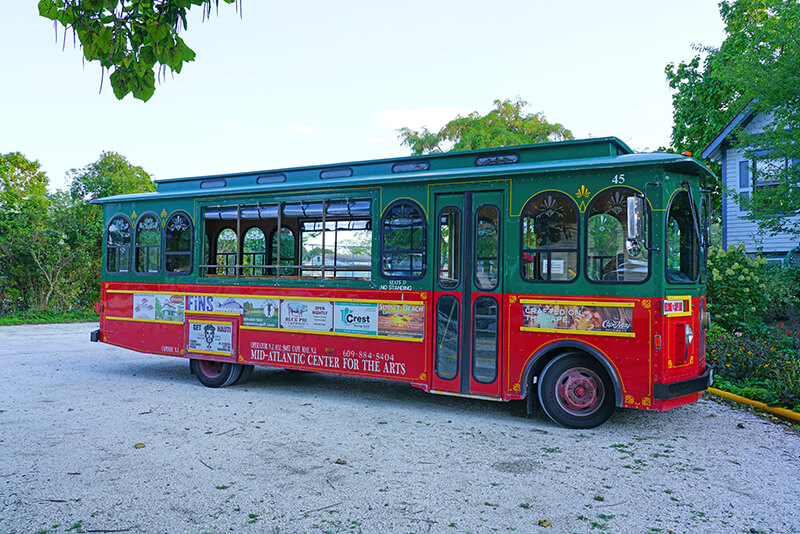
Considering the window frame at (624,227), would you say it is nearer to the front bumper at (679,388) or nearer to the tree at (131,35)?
the front bumper at (679,388)

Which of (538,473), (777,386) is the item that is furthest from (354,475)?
(777,386)

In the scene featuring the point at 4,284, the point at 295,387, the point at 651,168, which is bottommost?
the point at 295,387

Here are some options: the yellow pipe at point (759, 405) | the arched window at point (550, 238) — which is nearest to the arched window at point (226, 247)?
the arched window at point (550, 238)

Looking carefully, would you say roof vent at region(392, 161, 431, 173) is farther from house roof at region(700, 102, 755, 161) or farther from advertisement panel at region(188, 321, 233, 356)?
house roof at region(700, 102, 755, 161)

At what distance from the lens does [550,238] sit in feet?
21.4

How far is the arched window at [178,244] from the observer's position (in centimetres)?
916

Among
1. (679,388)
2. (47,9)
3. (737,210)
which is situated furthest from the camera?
(737,210)

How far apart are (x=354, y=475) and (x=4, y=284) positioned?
1995 cm

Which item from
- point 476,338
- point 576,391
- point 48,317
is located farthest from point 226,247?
point 48,317

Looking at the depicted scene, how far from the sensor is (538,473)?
493 centimetres

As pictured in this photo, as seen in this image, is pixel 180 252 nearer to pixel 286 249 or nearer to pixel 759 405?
pixel 286 249

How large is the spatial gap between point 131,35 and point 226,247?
19.2ft

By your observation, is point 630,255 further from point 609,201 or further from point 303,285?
point 303,285

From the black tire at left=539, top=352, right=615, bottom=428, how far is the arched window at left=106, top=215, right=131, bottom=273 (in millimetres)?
7277
